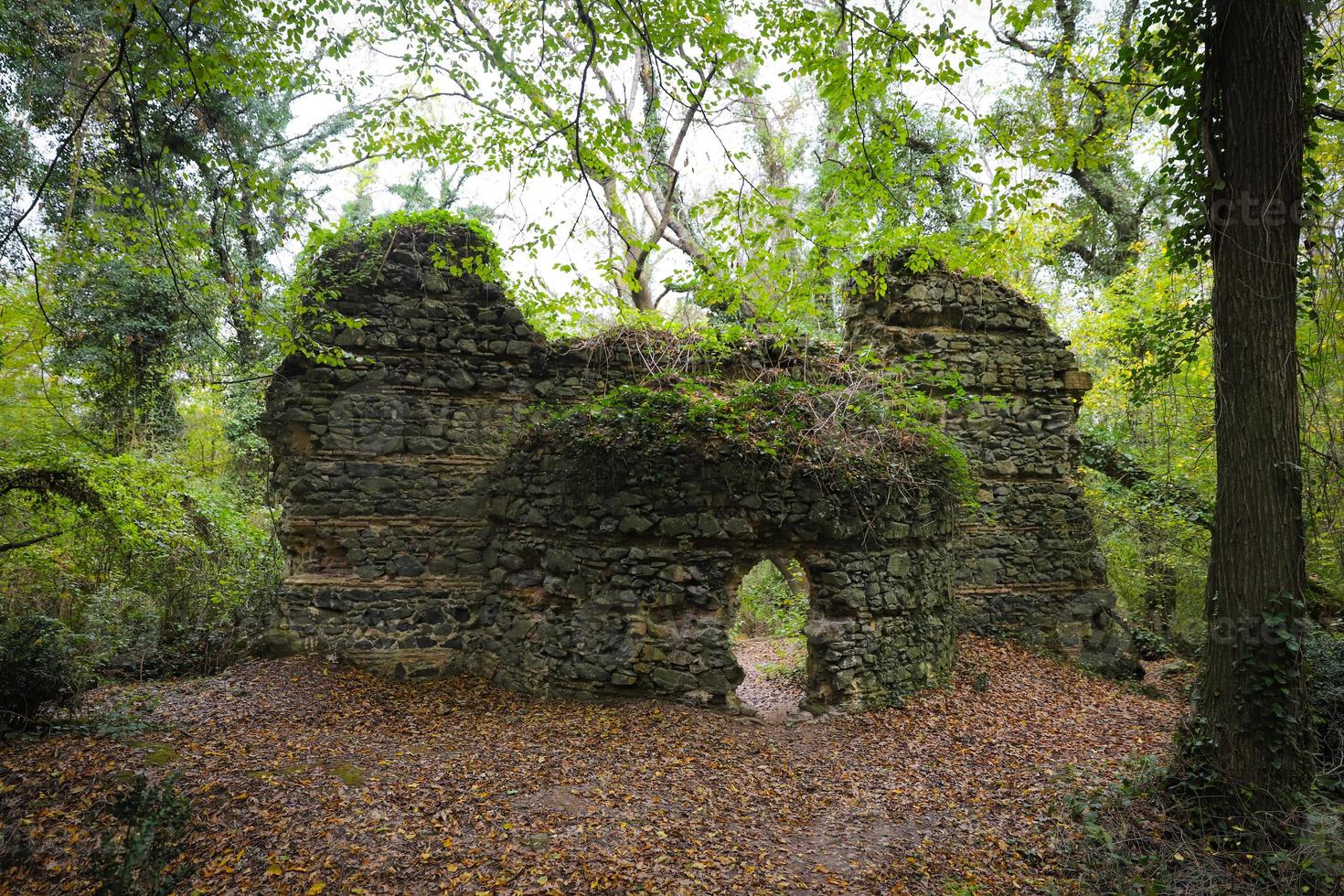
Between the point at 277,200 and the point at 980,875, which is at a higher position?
the point at 277,200

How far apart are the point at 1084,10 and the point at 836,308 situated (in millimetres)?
7667

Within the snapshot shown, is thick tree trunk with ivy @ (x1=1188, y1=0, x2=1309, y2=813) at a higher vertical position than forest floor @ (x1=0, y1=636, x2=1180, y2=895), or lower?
higher

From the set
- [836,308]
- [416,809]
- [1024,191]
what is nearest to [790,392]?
[1024,191]

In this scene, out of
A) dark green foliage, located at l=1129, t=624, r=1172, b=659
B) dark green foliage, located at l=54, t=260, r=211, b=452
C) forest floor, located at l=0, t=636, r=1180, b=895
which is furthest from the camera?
dark green foliage, located at l=54, t=260, r=211, b=452

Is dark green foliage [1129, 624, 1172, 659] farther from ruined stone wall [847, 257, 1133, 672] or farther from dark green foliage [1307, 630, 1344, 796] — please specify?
dark green foliage [1307, 630, 1344, 796]

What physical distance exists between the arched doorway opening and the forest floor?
1.51 meters

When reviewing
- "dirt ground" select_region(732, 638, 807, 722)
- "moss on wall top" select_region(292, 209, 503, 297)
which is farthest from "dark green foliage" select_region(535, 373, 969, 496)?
"dirt ground" select_region(732, 638, 807, 722)

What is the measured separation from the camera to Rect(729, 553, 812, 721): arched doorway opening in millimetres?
8023

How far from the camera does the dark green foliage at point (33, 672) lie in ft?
18.0

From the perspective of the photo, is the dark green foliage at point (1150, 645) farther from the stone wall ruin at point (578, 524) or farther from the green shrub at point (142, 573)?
the green shrub at point (142, 573)

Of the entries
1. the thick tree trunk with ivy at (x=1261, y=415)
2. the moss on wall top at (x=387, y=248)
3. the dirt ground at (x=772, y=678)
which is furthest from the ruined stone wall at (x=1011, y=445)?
the moss on wall top at (x=387, y=248)

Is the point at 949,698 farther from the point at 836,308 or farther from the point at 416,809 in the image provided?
the point at 836,308

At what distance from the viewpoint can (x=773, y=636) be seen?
13.4m

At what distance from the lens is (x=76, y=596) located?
9.66m
